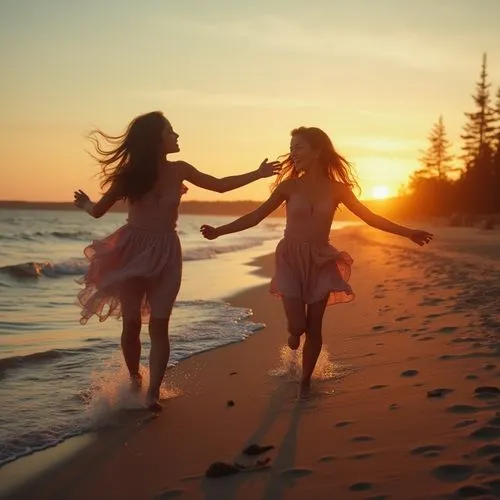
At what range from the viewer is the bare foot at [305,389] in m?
4.67

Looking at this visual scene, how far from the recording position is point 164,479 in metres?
3.30

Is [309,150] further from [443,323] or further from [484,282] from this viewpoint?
[484,282]

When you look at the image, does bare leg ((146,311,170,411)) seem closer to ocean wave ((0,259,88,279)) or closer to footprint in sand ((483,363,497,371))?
footprint in sand ((483,363,497,371))

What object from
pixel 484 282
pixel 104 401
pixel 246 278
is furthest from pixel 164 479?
pixel 246 278

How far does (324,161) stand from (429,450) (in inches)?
102

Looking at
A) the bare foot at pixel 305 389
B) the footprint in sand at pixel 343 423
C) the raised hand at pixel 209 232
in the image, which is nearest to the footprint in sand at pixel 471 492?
the footprint in sand at pixel 343 423

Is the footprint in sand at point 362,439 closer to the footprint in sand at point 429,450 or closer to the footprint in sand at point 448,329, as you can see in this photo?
the footprint in sand at point 429,450

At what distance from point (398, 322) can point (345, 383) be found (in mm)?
2547

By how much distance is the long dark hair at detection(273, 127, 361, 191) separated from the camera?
5.16 m

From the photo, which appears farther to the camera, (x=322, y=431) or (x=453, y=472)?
(x=322, y=431)

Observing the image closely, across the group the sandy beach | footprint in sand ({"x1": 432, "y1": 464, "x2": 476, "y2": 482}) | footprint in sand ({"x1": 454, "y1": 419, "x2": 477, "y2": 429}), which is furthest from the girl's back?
footprint in sand ({"x1": 432, "y1": 464, "x2": 476, "y2": 482})

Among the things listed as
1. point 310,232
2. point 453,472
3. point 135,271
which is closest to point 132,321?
point 135,271

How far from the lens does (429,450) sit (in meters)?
3.23

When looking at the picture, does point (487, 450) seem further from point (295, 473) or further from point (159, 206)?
point (159, 206)
